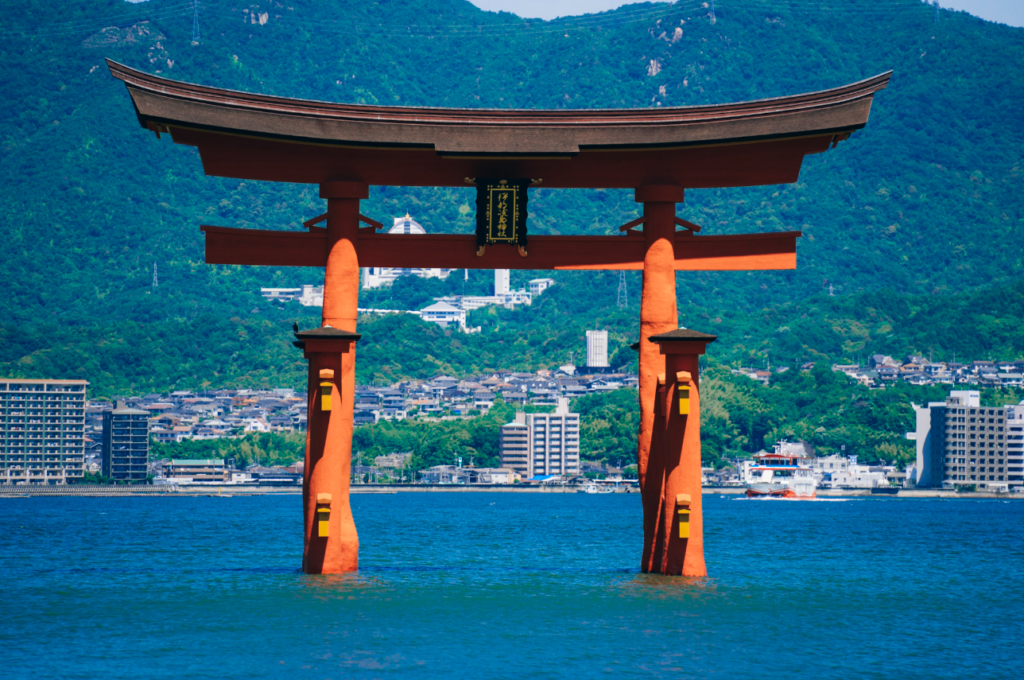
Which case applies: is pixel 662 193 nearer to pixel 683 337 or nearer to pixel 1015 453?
pixel 683 337

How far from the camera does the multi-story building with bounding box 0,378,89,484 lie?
110m

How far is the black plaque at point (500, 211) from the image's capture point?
795 inches

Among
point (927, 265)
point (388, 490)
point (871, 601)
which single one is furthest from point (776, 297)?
Result: point (871, 601)

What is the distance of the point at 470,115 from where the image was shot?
19594 mm

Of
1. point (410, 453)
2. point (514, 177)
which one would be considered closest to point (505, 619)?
point (514, 177)

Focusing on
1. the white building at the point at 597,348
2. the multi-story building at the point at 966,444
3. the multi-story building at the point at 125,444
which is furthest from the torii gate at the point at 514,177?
the white building at the point at 597,348

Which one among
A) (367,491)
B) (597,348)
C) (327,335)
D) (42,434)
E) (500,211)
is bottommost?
(367,491)

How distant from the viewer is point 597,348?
175 m

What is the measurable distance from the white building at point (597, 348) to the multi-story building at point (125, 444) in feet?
234

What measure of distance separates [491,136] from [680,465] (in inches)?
229

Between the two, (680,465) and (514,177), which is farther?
(514,177)

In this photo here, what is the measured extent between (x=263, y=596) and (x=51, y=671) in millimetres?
4550

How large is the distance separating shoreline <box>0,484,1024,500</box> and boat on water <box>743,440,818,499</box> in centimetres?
274

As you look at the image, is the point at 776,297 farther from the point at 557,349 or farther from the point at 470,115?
the point at 470,115
